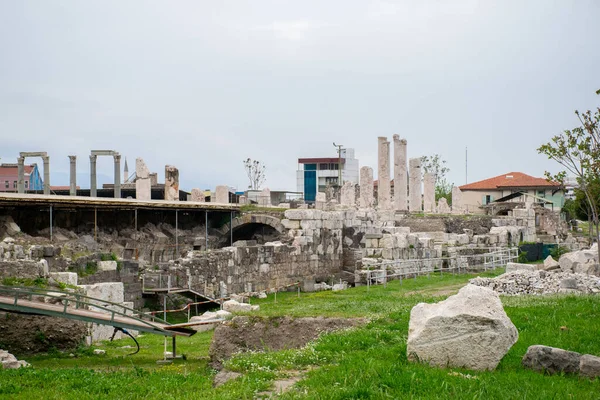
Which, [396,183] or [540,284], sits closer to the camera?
[540,284]

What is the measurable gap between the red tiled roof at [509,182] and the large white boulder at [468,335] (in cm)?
6431

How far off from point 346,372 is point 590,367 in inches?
110

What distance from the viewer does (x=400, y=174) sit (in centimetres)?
4978

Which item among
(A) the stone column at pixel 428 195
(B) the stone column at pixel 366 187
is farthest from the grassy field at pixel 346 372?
(A) the stone column at pixel 428 195

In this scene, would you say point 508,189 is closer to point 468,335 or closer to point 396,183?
point 396,183

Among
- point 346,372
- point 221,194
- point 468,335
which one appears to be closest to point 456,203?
point 221,194

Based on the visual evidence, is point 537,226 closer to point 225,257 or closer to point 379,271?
point 379,271

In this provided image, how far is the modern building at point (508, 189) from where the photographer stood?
70.0 meters

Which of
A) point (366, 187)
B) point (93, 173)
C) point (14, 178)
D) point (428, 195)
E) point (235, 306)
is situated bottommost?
point (235, 306)

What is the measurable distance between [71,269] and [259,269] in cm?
849

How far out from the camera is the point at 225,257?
922 inches

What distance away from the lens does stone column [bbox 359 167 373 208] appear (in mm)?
43969

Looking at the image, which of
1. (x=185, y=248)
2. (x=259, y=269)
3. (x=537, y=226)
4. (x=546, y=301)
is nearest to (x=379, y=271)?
(x=259, y=269)

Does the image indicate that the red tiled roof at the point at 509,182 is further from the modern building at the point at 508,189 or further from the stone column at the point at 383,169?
the stone column at the point at 383,169
